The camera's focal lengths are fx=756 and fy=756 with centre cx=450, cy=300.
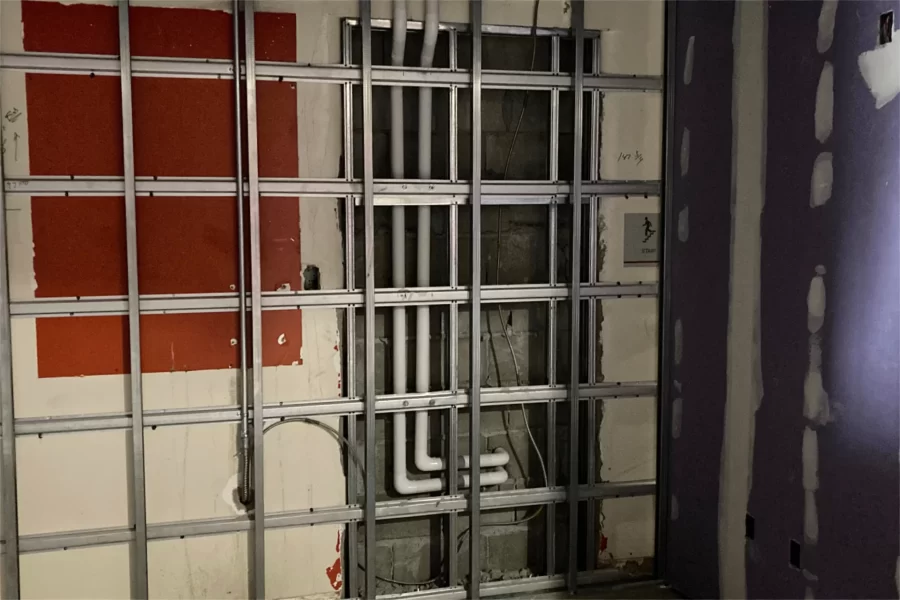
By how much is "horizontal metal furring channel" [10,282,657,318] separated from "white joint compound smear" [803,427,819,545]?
105cm

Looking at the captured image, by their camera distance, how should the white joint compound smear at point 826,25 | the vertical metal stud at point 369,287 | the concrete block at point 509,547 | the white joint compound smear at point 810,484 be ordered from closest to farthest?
the white joint compound smear at point 826,25 < the white joint compound smear at point 810,484 < the vertical metal stud at point 369,287 < the concrete block at point 509,547

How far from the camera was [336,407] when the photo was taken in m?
3.15

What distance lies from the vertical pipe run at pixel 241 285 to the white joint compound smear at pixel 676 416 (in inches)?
73.5

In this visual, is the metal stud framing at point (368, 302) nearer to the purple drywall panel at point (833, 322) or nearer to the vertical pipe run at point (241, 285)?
the vertical pipe run at point (241, 285)

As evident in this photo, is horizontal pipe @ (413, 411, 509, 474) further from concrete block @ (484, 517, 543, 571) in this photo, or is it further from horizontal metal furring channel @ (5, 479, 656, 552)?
concrete block @ (484, 517, 543, 571)

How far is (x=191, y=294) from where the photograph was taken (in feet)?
9.81

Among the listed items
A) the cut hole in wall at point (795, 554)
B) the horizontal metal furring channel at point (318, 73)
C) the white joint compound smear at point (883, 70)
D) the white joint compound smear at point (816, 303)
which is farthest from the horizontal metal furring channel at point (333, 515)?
the white joint compound smear at point (883, 70)

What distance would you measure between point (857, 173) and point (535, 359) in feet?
5.07

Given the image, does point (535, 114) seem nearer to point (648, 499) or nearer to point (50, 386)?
point (648, 499)

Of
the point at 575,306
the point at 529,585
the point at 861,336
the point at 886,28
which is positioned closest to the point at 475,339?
the point at 575,306

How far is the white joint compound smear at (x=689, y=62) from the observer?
10.6 ft

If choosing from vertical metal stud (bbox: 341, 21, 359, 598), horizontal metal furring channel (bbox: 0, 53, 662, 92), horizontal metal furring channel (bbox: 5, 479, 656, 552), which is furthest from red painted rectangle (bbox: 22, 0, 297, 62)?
horizontal metal furring channel (bbox: 5, 479, 656, 552)

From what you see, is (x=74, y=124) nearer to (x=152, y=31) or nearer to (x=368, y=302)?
(x=152, y=31)

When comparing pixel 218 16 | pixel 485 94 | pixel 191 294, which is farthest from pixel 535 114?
pixel 191 294
